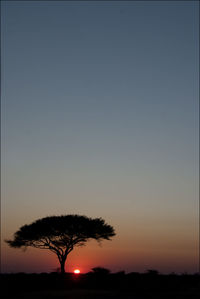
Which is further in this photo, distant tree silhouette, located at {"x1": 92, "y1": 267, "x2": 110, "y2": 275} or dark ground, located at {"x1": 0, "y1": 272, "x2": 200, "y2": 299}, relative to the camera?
distant tree silhouette, located at {"x1": 92, "y1": 267, "x2": 110, "y2": 275}

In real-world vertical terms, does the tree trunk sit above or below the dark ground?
below

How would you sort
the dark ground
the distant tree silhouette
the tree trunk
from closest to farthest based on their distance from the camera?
the dark ground, the distant tree silhouette, the tree trunk

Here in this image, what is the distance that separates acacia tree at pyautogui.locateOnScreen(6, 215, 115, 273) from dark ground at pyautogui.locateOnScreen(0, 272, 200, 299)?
15125 mm

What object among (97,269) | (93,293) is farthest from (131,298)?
(97,269)

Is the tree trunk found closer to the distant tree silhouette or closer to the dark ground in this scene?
the distant tree silhouette

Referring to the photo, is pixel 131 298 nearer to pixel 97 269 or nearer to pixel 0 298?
pixel 0 298

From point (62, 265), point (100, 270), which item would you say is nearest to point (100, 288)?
point (100, 270)

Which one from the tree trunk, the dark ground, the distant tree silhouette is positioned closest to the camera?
the dark ground

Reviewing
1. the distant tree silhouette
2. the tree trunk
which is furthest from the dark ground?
the tree trunk

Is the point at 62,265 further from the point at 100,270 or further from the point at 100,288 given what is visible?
the point at 100,288

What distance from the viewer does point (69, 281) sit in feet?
136

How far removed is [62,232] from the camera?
196ft

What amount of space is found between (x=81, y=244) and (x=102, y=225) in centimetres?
433

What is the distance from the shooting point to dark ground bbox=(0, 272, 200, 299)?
32062 millimetres
